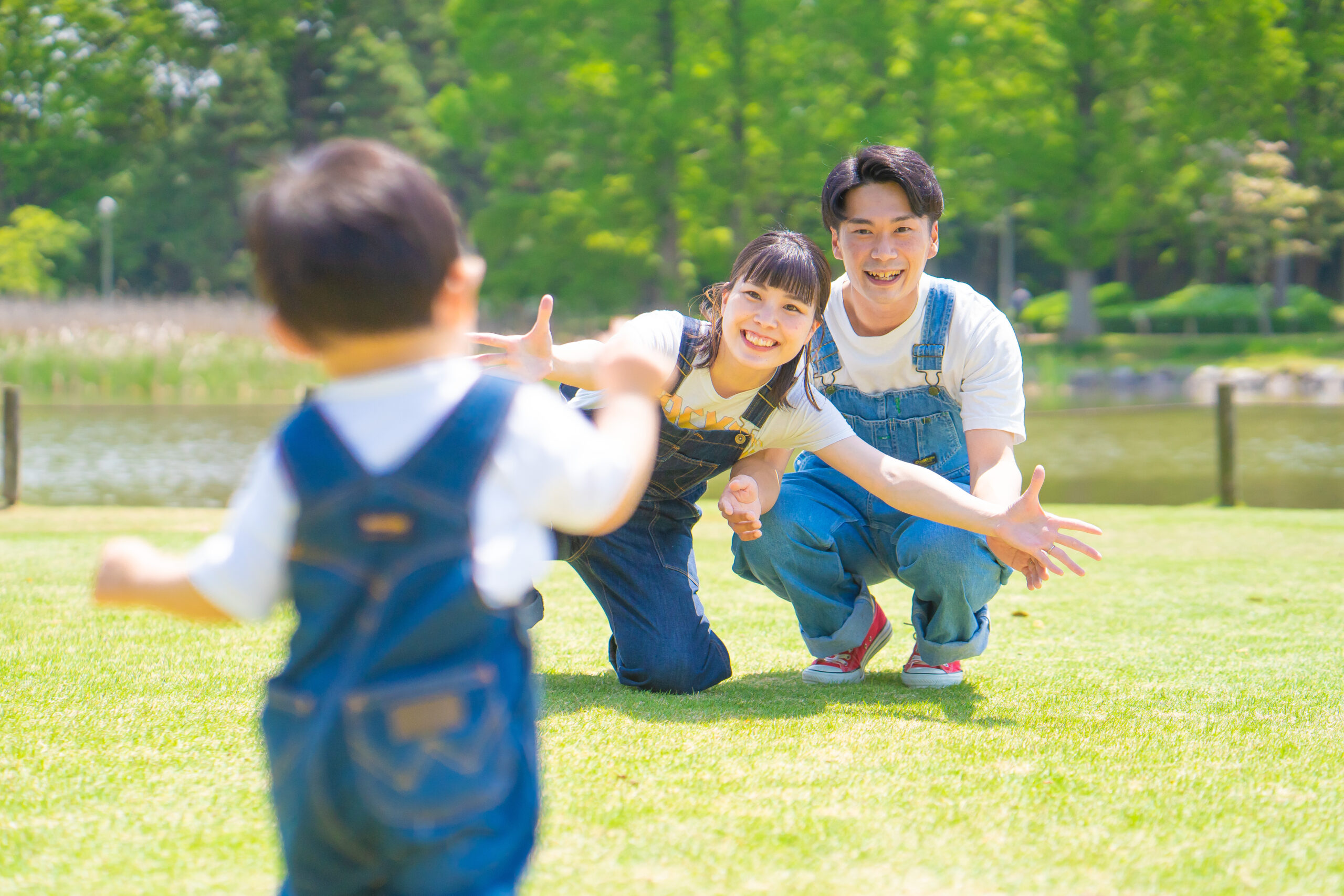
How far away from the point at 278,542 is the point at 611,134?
2638cm

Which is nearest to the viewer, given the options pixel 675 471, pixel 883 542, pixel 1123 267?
pixel 675 471

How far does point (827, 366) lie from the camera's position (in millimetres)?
3895

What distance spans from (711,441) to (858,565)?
732mm

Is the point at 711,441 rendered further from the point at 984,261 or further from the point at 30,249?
the point at 984,261

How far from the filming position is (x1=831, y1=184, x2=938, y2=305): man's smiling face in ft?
11.8

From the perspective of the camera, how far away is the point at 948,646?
3.56 meters

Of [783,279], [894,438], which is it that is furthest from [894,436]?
[783,279]

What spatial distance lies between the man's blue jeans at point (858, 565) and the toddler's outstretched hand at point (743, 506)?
479mm

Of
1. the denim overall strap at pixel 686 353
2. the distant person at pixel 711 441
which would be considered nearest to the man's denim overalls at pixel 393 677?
the distant person at pixel 711 441

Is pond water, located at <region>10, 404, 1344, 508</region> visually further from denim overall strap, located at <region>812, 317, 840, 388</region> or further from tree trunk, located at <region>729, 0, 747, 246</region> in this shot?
tree trunk, located at <region>729, 0, 747, 246</region>

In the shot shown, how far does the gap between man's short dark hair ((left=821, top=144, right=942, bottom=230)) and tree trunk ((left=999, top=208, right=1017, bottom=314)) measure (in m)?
33.1

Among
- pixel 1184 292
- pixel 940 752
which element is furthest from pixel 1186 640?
pixel 1184 292

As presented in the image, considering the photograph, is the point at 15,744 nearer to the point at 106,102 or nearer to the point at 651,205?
the point at 651,205

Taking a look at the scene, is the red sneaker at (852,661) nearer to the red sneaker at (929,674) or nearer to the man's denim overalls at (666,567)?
the red sneaker at (929,674)
